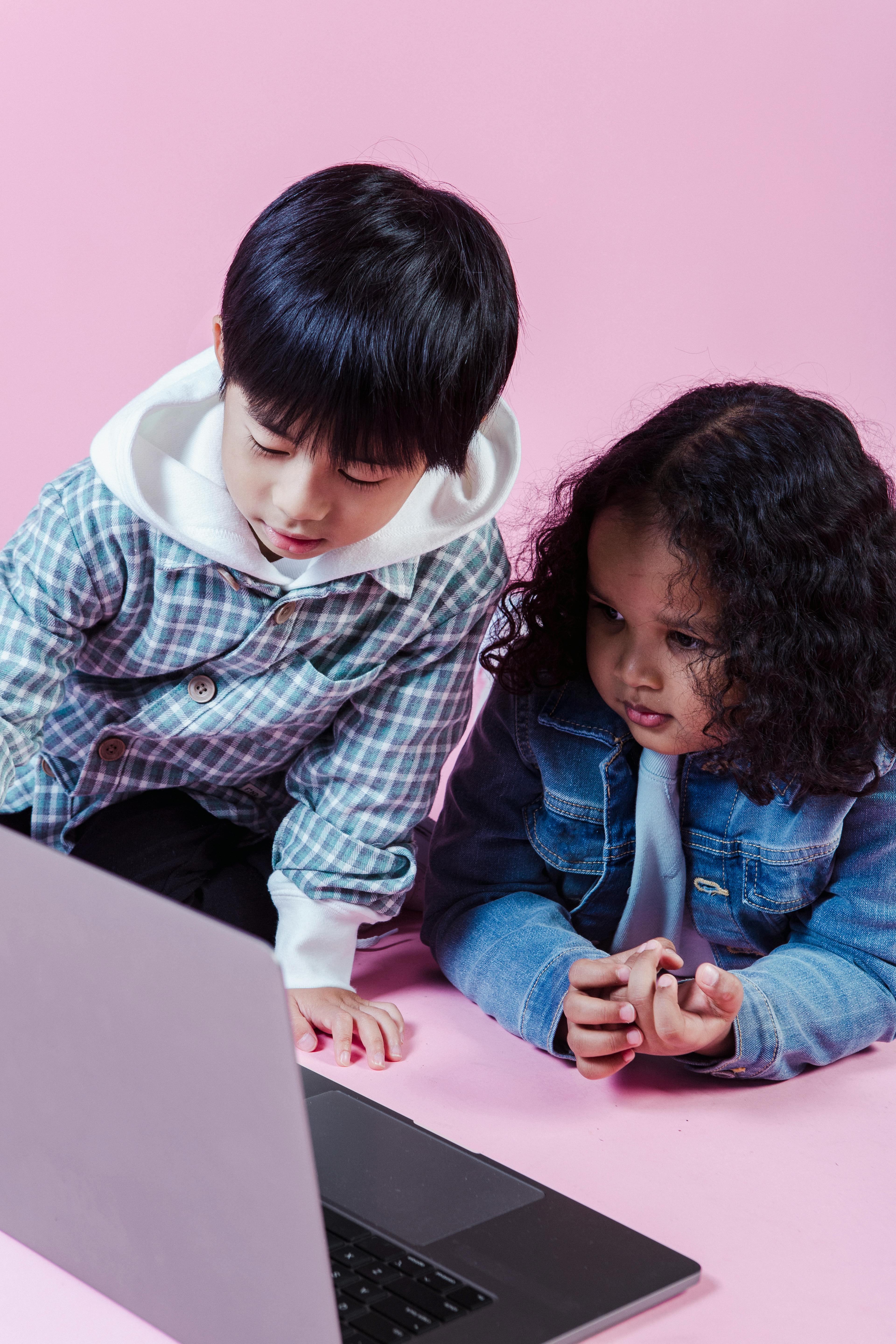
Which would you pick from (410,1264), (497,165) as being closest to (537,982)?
(410,1264)

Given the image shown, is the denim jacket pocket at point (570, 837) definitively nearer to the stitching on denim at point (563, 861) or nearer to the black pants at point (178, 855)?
the stitching on denim at point (563, 861)

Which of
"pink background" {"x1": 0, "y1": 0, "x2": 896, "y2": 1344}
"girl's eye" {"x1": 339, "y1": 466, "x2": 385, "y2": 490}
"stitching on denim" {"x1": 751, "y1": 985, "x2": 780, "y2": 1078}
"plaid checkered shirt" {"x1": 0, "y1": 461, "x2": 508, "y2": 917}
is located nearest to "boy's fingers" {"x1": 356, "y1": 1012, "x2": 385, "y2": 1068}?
"plaid checkered shirt" {"x1": 0, "y1": 461, "x2": 508, "y2": 917}

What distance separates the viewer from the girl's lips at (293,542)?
0.80 metres

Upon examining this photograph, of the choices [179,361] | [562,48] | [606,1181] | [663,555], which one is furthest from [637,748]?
[562,48]

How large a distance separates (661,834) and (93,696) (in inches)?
15.8

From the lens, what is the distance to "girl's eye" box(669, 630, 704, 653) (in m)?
0.80

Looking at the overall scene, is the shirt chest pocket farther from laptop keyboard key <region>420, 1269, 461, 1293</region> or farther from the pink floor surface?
laptop keyboard key <region>420, 1269, 461, 1293</region>

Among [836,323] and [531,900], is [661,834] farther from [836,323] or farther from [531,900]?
[836,323]

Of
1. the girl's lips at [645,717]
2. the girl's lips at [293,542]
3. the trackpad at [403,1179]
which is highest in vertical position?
the girl's lips at [293,542]

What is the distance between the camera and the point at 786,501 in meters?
0.78

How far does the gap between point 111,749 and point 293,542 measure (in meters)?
0.25

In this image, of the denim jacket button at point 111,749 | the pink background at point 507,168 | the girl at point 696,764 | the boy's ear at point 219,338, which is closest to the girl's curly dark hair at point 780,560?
the girl at point 696,764

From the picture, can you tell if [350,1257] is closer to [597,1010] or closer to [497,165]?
[597,1010]

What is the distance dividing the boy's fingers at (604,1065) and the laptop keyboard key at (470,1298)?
0.75ft
